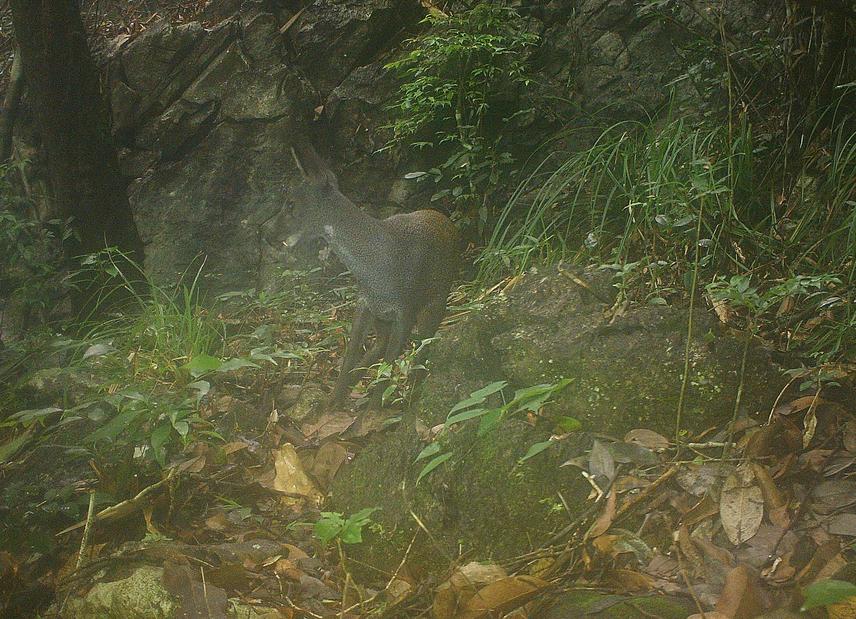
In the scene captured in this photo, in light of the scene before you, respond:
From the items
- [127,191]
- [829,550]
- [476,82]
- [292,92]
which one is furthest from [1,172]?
[829,550]

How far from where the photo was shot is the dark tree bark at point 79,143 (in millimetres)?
4363

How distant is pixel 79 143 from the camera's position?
177 inches

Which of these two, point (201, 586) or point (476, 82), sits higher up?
point (476, 82)

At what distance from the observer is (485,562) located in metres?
1.99

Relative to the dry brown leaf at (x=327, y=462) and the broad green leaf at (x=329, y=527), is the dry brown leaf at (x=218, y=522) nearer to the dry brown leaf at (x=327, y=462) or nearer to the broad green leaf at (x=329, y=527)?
the dry brown leaf at (x=327, y=462)

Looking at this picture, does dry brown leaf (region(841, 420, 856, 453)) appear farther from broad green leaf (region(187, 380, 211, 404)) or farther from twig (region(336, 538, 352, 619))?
broad green leaf (region(187, 380, 211, 404))

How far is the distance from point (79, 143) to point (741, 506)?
4.37 metres

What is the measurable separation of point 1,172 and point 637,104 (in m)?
3.95

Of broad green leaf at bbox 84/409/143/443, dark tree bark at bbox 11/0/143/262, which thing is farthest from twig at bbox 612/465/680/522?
dark tree bark at bbox 11/0/143/262

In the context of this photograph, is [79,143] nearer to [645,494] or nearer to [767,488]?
[645,494]

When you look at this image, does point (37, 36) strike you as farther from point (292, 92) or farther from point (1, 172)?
point (292, 92)

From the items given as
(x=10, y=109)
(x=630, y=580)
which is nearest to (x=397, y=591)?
(x=630, y=580)

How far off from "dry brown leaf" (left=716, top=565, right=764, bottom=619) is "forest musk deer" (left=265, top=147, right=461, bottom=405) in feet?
6.78

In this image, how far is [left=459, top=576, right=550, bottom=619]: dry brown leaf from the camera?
1.76m
